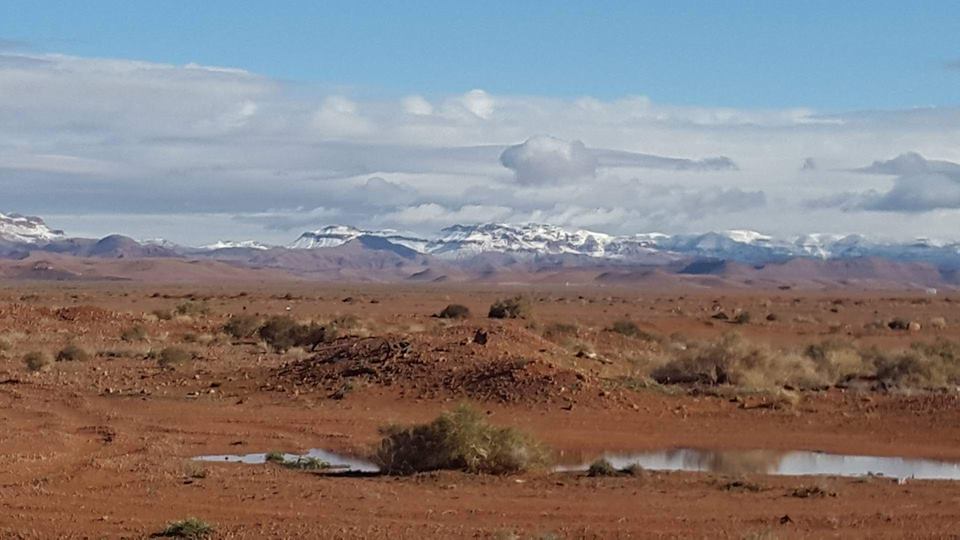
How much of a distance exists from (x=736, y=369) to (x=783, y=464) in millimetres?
12329

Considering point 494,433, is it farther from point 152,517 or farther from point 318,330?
point 318,330

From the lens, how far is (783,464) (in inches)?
1030

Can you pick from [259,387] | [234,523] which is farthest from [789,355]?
[234,523]

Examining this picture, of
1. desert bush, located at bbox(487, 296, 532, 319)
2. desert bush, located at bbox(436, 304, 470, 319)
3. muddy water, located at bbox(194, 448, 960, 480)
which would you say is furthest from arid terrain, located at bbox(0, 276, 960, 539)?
desert bush, located at bbox(436, 304, 470, 319)

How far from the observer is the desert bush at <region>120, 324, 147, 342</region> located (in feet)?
175

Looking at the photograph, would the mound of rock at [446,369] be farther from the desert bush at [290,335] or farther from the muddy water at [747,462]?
the desert bush at [290,335]

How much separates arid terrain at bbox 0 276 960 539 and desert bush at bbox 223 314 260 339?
701 millimetres

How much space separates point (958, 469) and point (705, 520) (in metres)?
9.49

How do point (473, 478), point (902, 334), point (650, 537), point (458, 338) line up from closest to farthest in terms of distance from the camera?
1. point (650, 537)
2. point (473, 478)
3. point (458, 338)
4. point (902, 334)

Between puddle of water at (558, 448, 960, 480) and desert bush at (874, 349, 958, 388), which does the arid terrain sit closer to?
desert bush at (874, 349, 958, 388)

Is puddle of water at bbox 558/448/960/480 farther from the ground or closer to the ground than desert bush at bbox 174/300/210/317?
closer to the ground

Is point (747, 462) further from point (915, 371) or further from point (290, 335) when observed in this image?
point (290, 335)

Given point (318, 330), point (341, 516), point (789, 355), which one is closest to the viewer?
point (341, 516)

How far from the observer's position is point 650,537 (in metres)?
17.2
